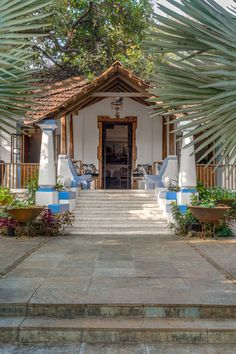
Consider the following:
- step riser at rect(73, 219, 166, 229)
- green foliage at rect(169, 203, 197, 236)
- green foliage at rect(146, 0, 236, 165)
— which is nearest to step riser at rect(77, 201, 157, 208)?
step riser at rect(73, 219, 166, 229)

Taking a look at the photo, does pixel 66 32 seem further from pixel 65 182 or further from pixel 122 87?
pixel 65 182

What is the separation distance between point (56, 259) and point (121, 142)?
33.9ft

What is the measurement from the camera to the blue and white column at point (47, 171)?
36.1 feet

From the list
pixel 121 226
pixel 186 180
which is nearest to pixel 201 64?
pixel 121 226

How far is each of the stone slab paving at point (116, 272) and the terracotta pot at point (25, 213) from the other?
66 centimetres

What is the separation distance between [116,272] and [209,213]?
3.92m

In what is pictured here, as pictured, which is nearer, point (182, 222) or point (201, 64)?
point (201, 64)

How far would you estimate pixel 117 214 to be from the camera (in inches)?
442

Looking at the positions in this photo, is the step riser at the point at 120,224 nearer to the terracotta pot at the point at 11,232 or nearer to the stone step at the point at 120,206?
the stone step at the point at 120,206

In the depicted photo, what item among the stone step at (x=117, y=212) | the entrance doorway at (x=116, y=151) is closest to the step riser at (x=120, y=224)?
the stone step at (x=117, y=212)

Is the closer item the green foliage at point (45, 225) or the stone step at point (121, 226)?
the green foliage at point (45, 225)

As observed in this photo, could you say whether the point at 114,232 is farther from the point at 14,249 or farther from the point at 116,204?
the point at 14,249

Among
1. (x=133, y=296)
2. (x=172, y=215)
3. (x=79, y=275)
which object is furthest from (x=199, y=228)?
(x=133, y=296)

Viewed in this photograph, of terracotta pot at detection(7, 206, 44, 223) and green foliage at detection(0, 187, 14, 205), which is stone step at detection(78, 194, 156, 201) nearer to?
green foliage at detection(0, 187, 14, 205)
